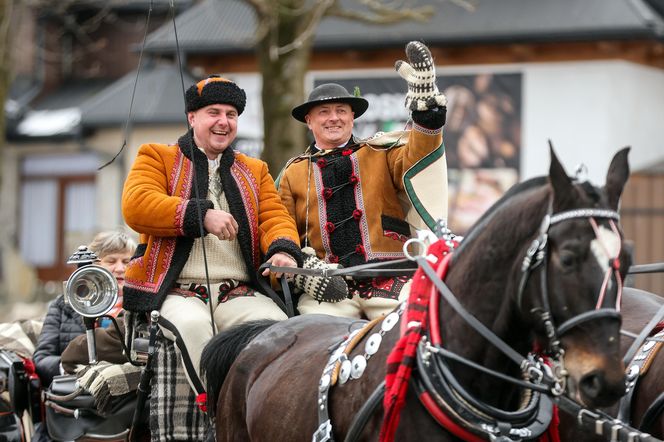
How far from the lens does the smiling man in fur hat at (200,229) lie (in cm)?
544

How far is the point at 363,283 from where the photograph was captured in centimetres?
579

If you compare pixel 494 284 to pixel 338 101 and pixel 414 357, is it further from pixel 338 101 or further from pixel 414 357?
pixel 338 101

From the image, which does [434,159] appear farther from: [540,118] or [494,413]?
[540,118]

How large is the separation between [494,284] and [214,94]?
2.22 m

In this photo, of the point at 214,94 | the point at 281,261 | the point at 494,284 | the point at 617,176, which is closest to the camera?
the point at 617,176

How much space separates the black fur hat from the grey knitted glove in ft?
3.04

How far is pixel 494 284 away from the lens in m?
3.88

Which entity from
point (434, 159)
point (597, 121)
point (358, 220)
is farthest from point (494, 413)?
point (597, 121)

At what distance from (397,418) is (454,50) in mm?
15733

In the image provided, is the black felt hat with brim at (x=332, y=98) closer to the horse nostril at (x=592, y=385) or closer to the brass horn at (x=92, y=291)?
the brass horn at (x=92, y=291)

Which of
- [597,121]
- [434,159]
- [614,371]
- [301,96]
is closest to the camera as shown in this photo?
[614,371]

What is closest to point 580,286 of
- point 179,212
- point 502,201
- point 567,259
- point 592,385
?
point 567,259

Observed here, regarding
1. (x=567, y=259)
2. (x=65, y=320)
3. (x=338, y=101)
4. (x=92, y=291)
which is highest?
(x=338, y=101)

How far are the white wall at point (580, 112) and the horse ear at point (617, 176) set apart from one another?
1454 cm
